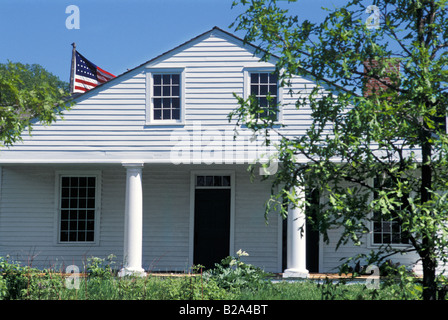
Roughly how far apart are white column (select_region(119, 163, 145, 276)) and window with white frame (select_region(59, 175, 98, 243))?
2.05m

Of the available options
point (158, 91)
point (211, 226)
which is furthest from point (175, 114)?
point (211, 226)

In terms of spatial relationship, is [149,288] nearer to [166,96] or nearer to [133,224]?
[133,224]

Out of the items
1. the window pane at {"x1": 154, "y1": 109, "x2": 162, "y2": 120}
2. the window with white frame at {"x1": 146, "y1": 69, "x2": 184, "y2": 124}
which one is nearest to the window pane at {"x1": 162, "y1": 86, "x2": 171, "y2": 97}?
the window with white frame at {"x1": 146, "y1": 69, "x2": 184, "y2": 124}

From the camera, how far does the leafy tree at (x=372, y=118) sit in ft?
18.3

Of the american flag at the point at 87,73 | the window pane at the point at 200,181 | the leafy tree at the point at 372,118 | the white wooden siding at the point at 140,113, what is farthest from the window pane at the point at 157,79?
the leafy tree at the point at 372,118

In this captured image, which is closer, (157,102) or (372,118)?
(372,118)

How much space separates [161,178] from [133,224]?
2119 mm

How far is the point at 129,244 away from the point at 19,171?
439 centimetres

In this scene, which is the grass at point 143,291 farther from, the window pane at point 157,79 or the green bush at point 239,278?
the window pane at point 157,79

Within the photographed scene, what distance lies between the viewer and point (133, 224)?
46.3 feet

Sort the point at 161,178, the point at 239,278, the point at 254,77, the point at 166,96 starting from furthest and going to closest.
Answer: the point at 161,178, the point at 166,96, the point at 254,77, the point at 239,278

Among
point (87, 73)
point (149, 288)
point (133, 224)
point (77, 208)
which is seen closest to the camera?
point (149, 288)

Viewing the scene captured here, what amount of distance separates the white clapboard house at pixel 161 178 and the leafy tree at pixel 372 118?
24.8 feet
